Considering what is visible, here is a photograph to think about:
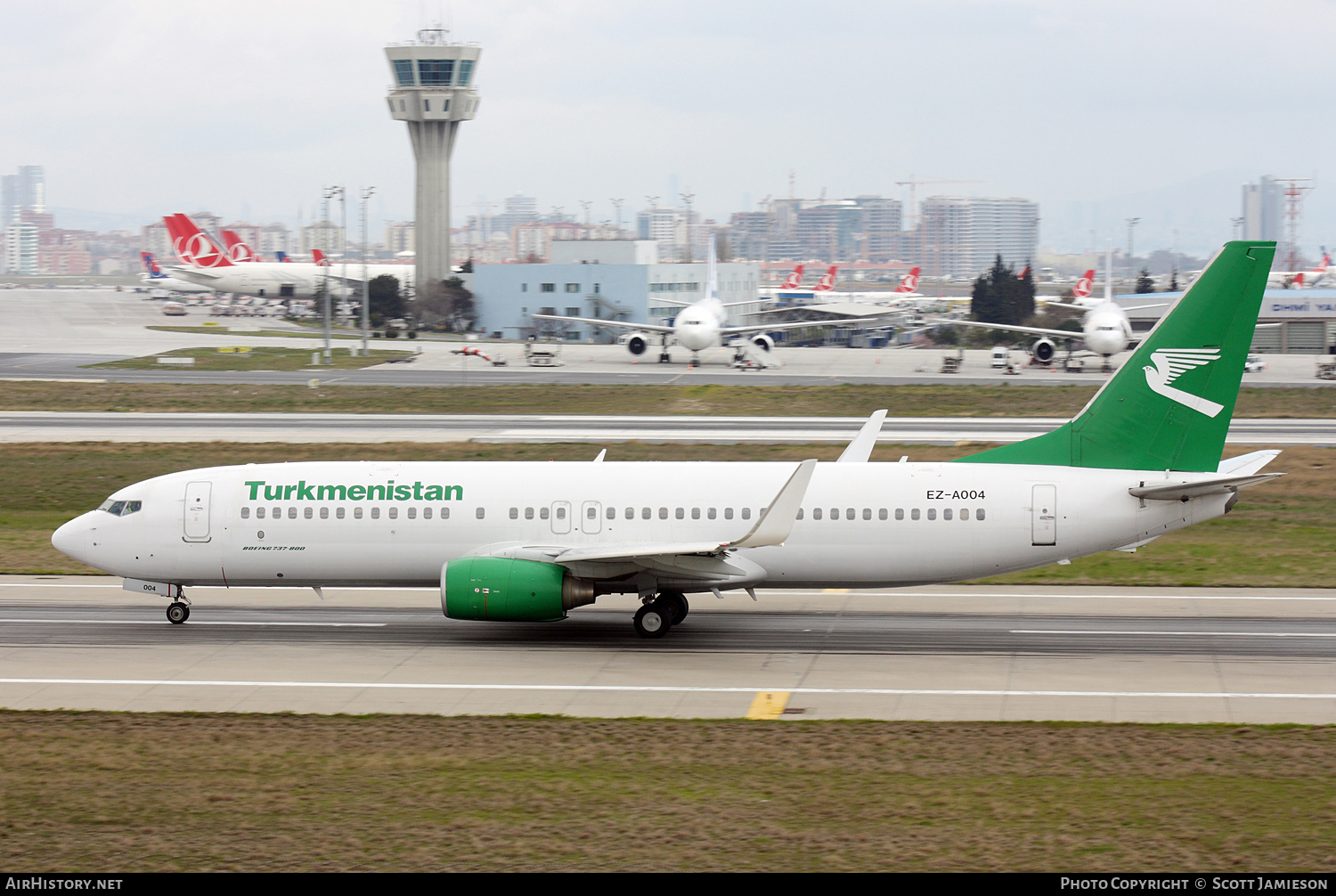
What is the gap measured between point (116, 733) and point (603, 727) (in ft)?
25.0

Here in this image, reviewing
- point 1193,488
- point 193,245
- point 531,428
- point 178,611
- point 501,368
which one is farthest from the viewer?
point 193,245

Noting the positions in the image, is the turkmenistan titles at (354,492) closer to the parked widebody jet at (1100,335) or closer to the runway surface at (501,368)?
the runway surface at (501,368)

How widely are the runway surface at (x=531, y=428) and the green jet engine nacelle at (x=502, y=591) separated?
29146mm

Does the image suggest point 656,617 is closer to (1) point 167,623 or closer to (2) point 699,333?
(1) point 167,623

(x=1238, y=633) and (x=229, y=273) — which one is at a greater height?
(x=229, y=273)

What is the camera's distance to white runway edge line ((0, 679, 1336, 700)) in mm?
22859

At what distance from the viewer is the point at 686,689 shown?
2353cm

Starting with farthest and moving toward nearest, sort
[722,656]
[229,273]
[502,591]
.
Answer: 1. [229,273]
2. [722,656]
3. [502,591]

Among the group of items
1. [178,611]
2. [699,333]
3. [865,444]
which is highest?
[699,333]

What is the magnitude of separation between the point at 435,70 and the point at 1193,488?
153 m

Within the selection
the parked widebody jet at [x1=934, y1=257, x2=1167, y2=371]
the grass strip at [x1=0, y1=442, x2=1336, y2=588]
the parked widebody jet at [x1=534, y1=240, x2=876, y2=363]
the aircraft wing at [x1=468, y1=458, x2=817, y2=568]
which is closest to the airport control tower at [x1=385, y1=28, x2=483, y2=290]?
the parked widebody jet at [x1=534, y1=240, x2=876, y2=363]

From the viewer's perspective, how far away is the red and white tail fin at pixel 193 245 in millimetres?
162125

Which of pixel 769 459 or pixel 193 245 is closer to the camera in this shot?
pixel 769 459

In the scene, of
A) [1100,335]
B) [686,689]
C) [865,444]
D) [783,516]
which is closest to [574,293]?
[1100,335]
